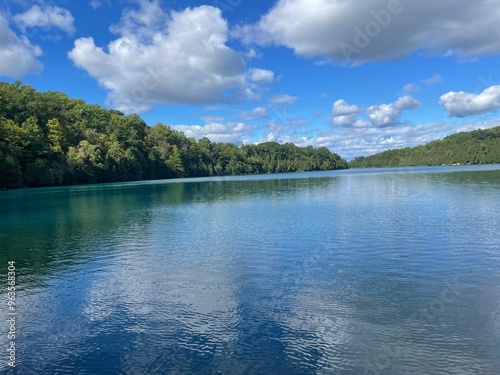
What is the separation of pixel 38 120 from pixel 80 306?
103 metres

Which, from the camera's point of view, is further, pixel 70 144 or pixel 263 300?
pixel 70 144

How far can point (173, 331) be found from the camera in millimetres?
10938

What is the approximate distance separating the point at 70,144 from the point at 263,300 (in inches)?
4230

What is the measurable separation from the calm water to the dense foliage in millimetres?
69693

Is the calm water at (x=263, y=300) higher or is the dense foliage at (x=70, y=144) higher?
the dense foliage at (x=70, y=144)

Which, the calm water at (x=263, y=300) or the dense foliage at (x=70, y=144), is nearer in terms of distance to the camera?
the calm water at (x=263, y=300)

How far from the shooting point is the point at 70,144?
10781 cm

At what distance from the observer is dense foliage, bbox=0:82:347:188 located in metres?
86.4

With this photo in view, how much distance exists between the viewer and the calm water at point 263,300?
9.37 m

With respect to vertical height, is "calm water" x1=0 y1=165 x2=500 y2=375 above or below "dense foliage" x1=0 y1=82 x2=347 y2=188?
below

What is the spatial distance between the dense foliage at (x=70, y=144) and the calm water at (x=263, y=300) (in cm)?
6969

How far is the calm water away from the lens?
937 centimetres

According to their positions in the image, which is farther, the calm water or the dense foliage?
the dense foliage

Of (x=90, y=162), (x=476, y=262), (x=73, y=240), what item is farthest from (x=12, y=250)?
(x=90, y=162)
